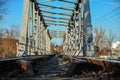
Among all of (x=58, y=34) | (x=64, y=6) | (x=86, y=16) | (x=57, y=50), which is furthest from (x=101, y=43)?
(x=86, y=16)

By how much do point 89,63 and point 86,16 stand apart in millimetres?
9560

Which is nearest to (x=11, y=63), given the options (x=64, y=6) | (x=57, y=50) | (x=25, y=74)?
(x=25, y=74)

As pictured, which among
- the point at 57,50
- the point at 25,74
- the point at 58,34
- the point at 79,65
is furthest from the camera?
the point at 57,50

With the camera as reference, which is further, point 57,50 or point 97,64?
point 57,50

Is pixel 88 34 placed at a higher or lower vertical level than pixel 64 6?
lower

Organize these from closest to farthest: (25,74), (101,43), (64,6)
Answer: (25,74) < (64,6) < (101,43)

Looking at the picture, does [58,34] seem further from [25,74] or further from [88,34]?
[25,74]

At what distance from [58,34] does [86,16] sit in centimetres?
4487

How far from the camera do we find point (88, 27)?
690 inches

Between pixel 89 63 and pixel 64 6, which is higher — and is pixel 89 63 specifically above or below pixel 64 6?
below

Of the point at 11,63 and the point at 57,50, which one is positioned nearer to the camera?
the point at 11,63

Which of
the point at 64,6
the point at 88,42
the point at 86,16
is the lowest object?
the point at 88,42

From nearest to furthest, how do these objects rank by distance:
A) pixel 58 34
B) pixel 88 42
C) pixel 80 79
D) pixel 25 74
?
pixel 80 79 < pixel 25 74 < pixel 88 42 < pixel 58 34

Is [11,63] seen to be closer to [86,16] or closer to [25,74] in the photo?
[25,74]
